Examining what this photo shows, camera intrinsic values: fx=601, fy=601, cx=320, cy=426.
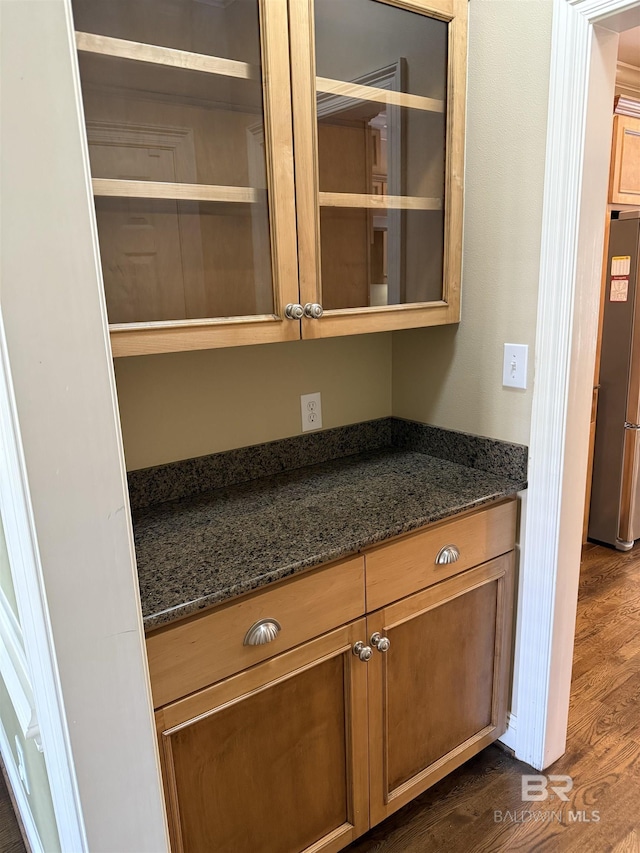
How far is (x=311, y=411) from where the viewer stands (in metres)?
1.85

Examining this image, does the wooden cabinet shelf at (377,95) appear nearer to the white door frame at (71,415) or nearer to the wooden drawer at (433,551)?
the white door frame at (71,415)

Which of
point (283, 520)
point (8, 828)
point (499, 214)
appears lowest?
point (8, 828)

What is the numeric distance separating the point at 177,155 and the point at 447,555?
3.59 feet

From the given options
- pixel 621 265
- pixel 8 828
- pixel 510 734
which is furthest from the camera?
pixel 621 265

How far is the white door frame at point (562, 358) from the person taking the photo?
53.8 inches

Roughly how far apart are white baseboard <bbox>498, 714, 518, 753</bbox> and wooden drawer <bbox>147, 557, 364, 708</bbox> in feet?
2.66

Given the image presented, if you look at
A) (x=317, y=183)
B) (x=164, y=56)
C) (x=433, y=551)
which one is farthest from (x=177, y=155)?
(x=433, y=551)

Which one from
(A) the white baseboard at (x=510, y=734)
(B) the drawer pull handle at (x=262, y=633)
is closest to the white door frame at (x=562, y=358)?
(A) the white baseboard at (x=510, y=734)

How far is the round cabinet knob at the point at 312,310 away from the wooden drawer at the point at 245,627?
556 mm

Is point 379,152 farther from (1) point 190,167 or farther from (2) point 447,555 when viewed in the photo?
(2) point 447,555

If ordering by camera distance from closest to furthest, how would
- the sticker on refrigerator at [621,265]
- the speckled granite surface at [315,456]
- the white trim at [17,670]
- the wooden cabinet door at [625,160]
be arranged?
1. the white trim at [17,670]
2. the speckled granite surface at [315,456]
3. the wooden cabinet door at [625,160]
4. the sticker on refrigerator at [621,265]

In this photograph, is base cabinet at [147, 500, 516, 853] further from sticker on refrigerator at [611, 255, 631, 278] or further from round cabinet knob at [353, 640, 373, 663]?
sticker on refrigerator at [611, 255, 631, 278]

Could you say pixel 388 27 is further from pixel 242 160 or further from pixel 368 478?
pixel 368 478

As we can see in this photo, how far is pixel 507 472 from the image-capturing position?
168 centimetres
